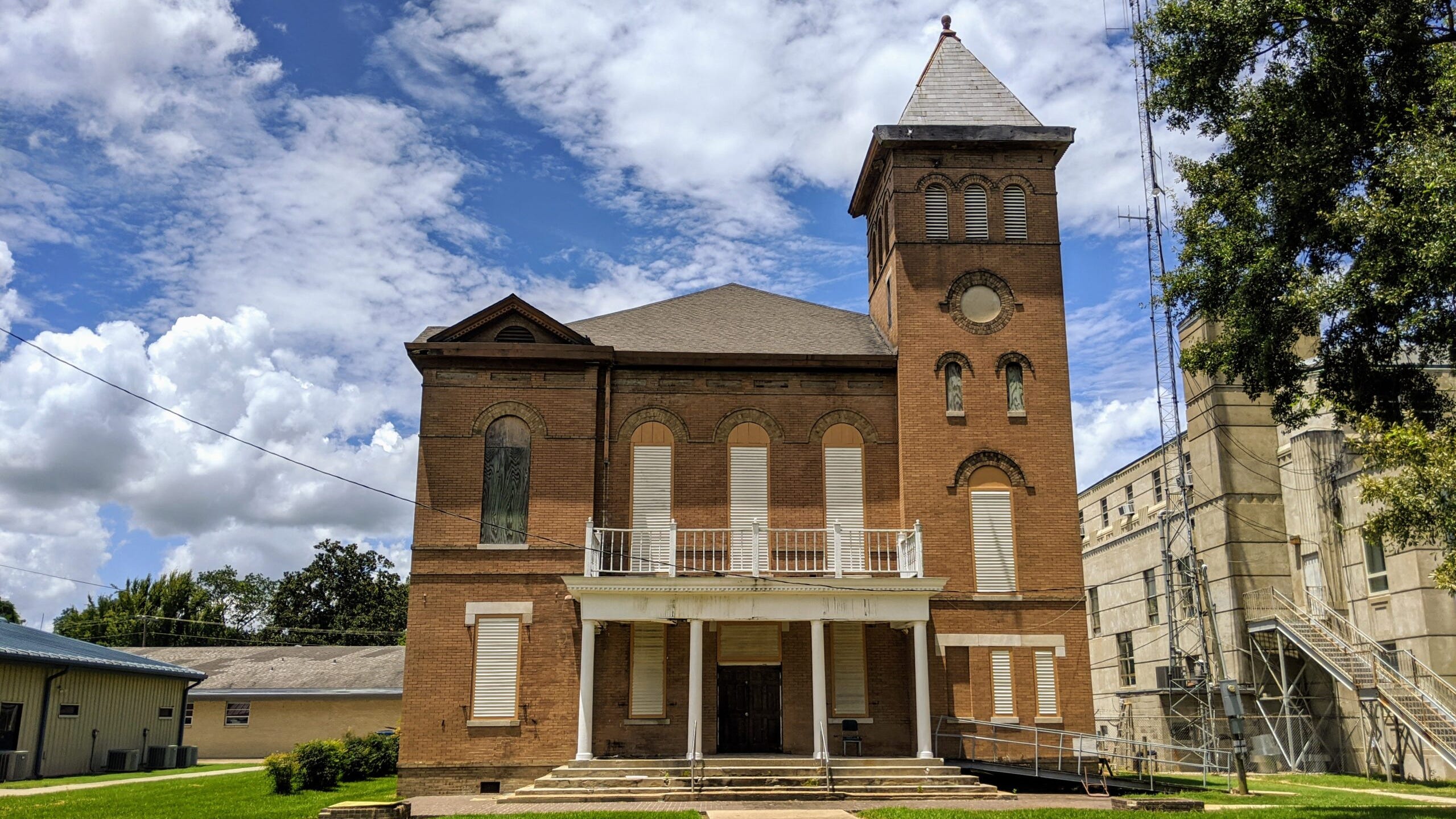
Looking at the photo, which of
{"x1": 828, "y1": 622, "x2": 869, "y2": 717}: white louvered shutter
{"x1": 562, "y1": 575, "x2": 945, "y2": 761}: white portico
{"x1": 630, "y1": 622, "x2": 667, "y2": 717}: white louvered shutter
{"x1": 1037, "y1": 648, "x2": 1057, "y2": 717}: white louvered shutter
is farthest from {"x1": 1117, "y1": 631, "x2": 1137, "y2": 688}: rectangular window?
{"x1": 630, "y1": 622, "x2": 667, "y2": 717}: white louvered shutter

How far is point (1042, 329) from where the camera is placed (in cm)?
2517

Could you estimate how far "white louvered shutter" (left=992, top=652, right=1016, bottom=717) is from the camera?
22.9 m

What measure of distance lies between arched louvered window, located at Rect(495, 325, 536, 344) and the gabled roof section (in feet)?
0.63

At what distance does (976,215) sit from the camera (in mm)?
26000

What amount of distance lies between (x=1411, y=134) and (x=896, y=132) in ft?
41.8

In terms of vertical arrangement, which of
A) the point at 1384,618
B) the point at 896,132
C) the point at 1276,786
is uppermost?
the point at 896,132

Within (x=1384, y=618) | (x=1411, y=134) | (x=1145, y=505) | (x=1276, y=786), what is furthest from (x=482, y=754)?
(x=1145, y=505)

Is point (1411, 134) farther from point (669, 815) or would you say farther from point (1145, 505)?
point (1145, 505)

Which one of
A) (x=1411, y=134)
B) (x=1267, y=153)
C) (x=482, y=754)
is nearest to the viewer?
(x=1411, y=134)

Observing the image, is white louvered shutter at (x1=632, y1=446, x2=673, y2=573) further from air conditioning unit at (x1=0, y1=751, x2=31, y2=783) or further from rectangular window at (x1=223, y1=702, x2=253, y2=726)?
rectangular window at (x1=223, y1=702, x2=253, y2=726)

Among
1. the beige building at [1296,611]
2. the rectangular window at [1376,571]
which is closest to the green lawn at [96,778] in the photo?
the beige building at [1296,611]

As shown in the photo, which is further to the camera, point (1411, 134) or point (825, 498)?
point (825, 498)

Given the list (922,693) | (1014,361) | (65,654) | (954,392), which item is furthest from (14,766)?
(1014,361)

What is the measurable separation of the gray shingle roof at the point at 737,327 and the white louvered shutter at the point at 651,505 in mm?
2402
